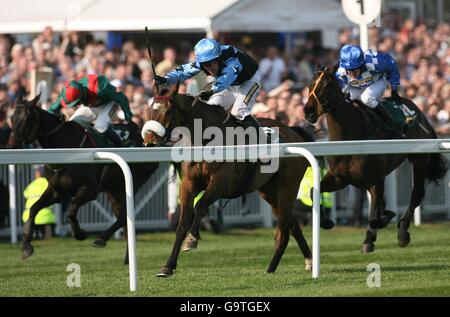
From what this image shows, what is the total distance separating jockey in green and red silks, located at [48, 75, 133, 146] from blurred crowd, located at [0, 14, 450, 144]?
6.11 feet

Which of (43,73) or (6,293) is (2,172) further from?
(6,293)

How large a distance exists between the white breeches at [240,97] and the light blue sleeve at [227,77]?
13.6 inches

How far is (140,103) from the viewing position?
15.7m

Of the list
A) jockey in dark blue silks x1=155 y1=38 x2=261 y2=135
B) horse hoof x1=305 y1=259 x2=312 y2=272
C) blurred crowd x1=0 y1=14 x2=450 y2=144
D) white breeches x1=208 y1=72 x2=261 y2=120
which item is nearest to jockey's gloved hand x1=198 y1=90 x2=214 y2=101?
jockey in dark blue silks x1=155 y1=38 x2=261 y2=135

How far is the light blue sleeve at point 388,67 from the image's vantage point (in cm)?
1146

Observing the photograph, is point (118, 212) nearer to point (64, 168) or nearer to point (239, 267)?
point (64, 168)

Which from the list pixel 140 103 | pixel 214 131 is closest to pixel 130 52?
pixel 140 103

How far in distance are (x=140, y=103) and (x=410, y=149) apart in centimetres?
713

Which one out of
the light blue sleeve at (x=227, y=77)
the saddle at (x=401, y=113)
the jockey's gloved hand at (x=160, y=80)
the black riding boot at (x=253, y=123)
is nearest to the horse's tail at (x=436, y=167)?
the saddle at (x=401, y=113)

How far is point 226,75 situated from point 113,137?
2880 mm

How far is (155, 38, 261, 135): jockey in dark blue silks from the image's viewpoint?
928 centimetres

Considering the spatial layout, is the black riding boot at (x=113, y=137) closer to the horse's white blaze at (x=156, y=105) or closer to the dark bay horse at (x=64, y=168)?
the dark bay horse at (x=64, y=168)

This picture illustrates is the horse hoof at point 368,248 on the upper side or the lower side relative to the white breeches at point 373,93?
lower

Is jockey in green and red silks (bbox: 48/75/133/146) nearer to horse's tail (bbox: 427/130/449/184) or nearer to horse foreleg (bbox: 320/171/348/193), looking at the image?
horse foreleg (bbox: 320/171/348/193)
